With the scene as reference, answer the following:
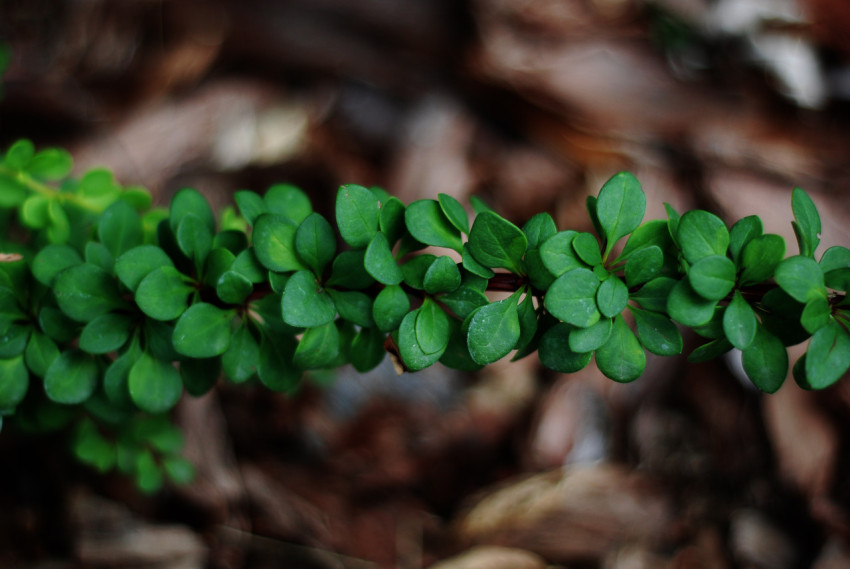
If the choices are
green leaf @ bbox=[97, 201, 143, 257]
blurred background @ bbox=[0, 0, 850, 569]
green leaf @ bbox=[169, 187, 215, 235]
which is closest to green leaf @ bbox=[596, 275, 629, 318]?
green leaf @ bbox=[169, 187, 215, 235]

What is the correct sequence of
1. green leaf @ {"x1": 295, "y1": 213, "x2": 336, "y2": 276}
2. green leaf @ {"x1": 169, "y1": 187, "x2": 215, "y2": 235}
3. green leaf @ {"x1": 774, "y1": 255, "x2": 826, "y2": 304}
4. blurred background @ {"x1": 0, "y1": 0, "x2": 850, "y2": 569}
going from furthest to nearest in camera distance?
1. blurred background @ {"x1": 0, "y1": 0, "x2": 850, "y2": 569}
2. green leaf @ {"x1": 169, "y1": 187, "x2": 215, "y2": 235}
3. green leaf @ {"x1": 295, "y1": 213, "x2": 336, "y2": 276}
4. green leaf @ {"x1": 774, "y1": 255, "x2": 826, "y2": 304}

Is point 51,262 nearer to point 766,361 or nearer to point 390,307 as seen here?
point 390,307

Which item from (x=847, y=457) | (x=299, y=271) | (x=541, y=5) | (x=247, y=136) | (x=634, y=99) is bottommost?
(x=847, y=457)

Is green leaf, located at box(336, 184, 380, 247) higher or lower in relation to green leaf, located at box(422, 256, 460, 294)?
higher

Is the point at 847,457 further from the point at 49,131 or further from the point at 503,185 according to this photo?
the point at 49,131

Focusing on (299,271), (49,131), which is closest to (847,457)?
(299,271)

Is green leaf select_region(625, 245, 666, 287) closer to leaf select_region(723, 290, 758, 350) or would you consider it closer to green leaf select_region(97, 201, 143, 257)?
leaf select_region(723, 290, 758, 350)

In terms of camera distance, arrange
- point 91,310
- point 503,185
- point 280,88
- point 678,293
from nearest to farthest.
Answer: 1. point 678,293
2. point 91,310
3. point 503,185
4. point 280,88
